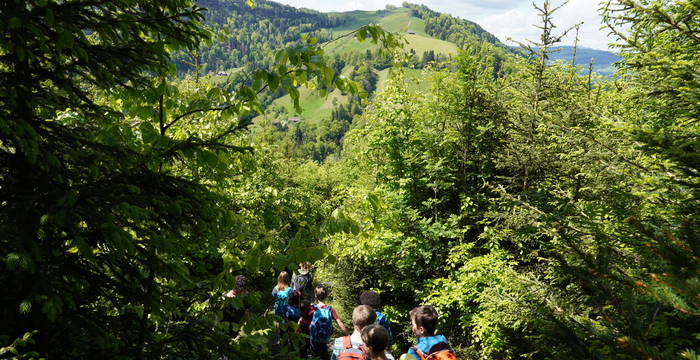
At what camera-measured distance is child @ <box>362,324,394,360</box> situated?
4.14 metres

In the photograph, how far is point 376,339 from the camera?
414 centimetres

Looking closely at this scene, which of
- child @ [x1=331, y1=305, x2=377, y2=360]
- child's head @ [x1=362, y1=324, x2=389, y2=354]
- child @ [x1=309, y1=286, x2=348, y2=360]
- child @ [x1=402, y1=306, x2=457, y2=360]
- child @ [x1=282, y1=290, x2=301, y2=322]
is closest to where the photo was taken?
child's head @ [x1=362, y1=324, x2=389, y2=354]

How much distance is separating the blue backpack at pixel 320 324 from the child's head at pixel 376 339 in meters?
2.56

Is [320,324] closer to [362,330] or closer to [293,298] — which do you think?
[293,298]

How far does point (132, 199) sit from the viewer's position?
96.7 inches

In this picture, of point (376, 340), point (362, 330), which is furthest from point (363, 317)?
point (376, 340)

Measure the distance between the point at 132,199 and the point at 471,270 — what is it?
27.7 ft

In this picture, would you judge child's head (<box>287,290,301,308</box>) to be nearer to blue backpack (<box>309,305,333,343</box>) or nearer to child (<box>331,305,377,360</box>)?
blue backpack (<box>309,305,333,343</box>)

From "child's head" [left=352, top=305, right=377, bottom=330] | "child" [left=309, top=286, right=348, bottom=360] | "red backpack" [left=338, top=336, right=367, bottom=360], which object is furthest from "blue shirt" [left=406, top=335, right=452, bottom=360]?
"child" [left=309, top=286, right=348, bottom=360]

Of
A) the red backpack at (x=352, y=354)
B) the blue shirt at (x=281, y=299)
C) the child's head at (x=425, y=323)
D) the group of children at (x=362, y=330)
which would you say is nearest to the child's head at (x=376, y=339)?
the group of children at (x=362, y=330)

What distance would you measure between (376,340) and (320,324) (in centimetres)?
278

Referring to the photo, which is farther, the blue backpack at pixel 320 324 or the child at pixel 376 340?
the blue backpack at pixel 320 324

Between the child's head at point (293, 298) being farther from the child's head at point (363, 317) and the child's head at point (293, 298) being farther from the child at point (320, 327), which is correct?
the child's head at point (363, 317)

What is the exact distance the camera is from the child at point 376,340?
4.14m
